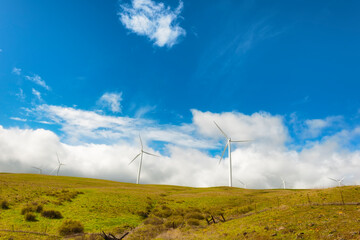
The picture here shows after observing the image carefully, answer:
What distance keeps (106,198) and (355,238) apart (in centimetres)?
4904

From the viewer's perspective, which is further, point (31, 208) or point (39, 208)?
point (39, 208)

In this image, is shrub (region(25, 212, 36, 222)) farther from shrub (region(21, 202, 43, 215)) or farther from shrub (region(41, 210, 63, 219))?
shrub (region(21, 202, 43, 215))

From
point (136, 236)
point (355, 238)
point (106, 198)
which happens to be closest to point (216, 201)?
point (106, 198)

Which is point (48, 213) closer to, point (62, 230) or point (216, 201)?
point (62, 230)

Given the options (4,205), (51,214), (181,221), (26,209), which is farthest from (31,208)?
(181,221)

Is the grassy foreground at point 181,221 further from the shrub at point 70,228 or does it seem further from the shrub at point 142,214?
the shrub at point 70,228

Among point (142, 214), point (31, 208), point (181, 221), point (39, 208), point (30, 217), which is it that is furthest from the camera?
point (142, 214)

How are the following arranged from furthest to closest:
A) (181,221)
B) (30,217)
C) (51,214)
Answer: (181,221), (51,214), (30,217)

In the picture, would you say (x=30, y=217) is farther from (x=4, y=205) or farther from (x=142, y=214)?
(x=142, y=214)

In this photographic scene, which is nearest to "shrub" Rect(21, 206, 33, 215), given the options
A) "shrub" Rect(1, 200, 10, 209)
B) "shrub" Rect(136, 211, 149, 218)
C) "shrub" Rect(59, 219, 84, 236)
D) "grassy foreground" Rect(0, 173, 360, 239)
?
"grassy foreground" Rect(0, 173, 360, 239)

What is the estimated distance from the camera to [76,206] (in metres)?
42.0

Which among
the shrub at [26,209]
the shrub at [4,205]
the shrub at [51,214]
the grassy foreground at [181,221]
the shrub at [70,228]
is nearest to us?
the grassy foreground at [181,221]

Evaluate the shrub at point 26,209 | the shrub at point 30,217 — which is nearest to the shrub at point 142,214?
the shrub at point 30,217

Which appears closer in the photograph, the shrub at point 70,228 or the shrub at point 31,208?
the shrub at point 70,228
